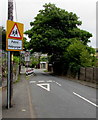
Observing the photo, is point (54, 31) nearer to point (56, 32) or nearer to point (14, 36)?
point (56, 32)

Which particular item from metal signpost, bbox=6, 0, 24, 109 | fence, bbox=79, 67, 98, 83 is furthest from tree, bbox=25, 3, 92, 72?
metal signpost, bbox=6, 0, 24, 109

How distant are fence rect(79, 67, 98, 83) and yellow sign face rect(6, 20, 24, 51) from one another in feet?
43.7

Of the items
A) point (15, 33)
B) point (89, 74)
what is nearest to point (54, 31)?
point (89, 74)

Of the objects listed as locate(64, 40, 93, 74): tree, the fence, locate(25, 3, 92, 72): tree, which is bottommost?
the fence

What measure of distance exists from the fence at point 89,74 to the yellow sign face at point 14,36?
1333 cm

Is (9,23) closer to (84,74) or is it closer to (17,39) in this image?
(17,39)

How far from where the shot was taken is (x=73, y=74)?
30.2 meters

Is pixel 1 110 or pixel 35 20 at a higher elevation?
pixel 35 20

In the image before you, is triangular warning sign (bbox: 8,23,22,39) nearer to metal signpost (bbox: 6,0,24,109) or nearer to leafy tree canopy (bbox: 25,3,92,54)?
metal signpost (bbox: 6,0,24,109)

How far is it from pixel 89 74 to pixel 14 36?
1586 centimetres

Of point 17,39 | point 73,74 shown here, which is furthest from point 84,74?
point 17,39

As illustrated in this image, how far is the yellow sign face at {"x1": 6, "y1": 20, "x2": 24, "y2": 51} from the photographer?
898 cm

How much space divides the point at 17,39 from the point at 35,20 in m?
33.3

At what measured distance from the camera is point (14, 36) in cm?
922
